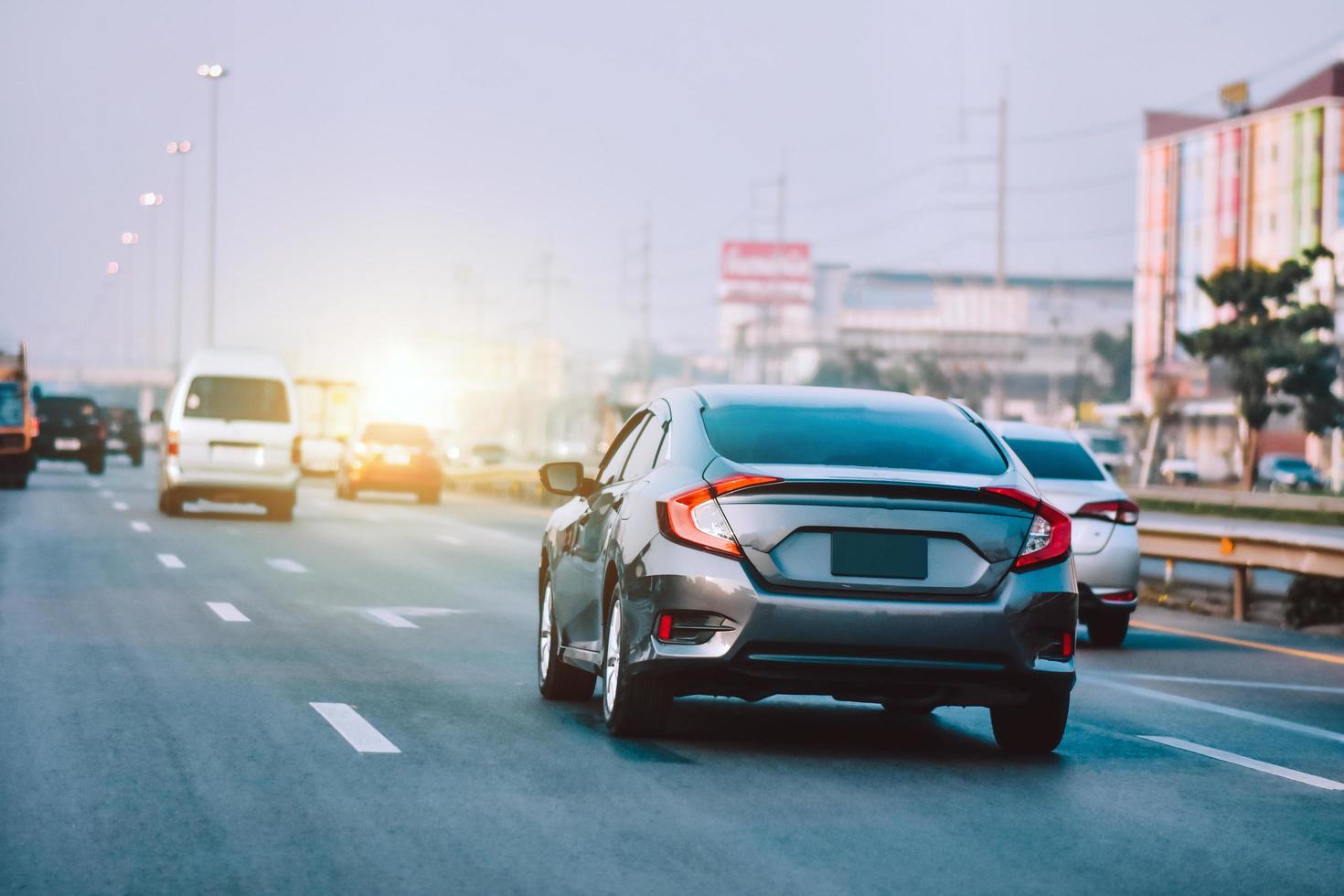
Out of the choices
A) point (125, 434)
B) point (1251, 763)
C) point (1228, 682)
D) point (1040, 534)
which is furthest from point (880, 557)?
point (125, 434)

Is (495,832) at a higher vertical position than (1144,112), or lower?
lower

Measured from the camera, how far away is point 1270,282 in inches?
2409

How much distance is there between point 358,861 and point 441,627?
8735 mm

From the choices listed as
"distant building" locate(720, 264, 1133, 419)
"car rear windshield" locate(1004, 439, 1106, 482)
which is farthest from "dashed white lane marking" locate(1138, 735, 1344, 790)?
"distant building" locate(720, 264, 1133, 419)

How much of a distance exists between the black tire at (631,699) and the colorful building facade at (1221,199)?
282 feet

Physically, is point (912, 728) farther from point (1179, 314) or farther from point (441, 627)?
point (1179, 314)

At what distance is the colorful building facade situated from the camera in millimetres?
104812

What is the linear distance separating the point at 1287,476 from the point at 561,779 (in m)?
68.9

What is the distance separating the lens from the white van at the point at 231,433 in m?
30.2

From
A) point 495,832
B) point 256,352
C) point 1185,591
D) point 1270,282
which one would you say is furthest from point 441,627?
point 1270,282

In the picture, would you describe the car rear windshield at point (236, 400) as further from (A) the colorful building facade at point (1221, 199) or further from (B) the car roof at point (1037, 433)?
(A) the colorful building facade at point (1221, 199)

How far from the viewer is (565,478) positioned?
34.1 ft

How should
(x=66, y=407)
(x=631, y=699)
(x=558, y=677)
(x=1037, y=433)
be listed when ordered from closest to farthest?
(x=631, y=699) < (x=558, y=677) < (x=1037, y=433) < (x=66, y=407)

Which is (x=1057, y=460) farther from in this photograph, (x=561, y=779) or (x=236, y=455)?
(x=236, y=455)
